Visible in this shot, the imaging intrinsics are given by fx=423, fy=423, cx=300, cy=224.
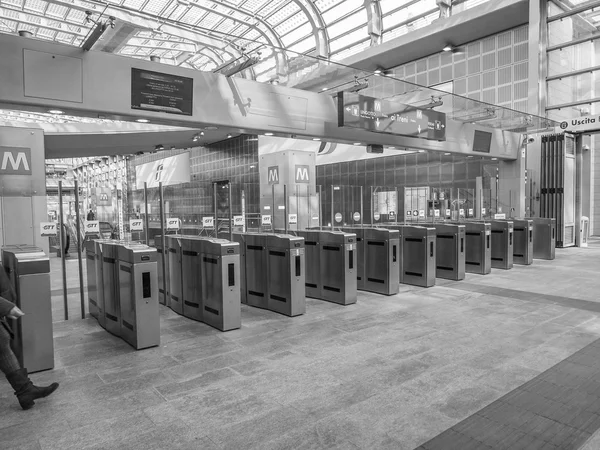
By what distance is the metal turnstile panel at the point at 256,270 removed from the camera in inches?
232

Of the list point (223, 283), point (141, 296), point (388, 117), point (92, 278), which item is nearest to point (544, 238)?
point (388, 117)

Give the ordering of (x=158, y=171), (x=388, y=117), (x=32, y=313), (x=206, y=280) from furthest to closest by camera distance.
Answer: (x=158, y=171) < (x=388, y=117) < (x=206, y=280) < (x=32, y=313)

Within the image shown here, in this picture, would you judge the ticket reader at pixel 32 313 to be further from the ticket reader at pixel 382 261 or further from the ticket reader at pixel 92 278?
the ticket reader at pixel 382 261

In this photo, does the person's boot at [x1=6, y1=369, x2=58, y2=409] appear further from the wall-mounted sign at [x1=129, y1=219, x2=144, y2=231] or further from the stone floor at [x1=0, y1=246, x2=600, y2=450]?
the wall-mounted sign at [x1=129, y1=219, x2=144, y2=231]

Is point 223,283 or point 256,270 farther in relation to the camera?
point 256,270

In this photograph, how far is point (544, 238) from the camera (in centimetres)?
1085

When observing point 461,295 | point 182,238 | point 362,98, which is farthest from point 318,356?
point 362,98

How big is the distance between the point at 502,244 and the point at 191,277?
7.23m

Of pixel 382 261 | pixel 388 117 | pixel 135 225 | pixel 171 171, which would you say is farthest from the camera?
pixel 171 171

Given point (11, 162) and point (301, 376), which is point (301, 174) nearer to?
point (11, 162)

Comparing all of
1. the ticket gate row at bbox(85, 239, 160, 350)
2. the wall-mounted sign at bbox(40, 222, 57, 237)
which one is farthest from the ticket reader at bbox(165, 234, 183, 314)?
the wall-mounted sign at bbox(40, 222, 57, 237)

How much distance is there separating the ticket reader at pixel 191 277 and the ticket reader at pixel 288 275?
101 cm

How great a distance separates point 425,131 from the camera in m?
8.04

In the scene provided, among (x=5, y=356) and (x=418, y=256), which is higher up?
(x=418, y=256)
